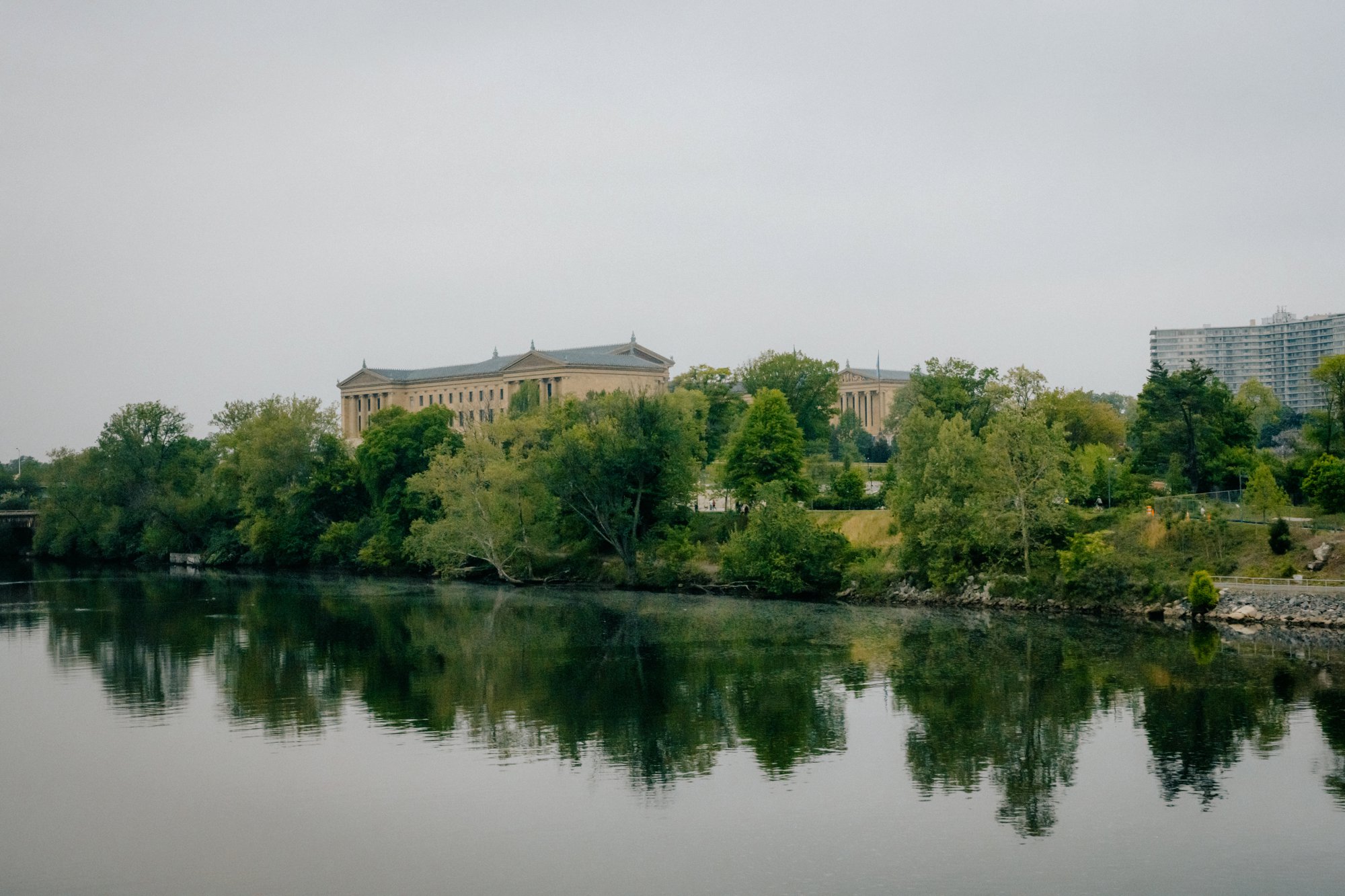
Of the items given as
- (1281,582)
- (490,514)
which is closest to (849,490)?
(490,514)

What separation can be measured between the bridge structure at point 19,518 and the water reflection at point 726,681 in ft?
162

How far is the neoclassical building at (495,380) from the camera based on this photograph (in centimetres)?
11275

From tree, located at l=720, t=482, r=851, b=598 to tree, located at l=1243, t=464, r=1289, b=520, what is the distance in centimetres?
1398

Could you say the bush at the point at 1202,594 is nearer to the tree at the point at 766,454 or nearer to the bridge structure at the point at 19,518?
the tree at the point at 766,454

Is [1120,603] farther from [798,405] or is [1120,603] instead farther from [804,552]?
[798,405]

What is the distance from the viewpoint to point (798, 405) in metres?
79.7

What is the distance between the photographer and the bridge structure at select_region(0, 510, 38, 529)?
91.2m

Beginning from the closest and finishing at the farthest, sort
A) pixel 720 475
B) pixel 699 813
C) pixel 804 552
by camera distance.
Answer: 1. pixel 699 813
2. pixel 804 552
3. pixel 720 475

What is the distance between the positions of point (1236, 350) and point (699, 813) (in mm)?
167596

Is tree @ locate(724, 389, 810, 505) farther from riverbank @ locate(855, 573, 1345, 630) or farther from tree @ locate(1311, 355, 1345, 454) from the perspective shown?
tree @ locate(1311, 355, 1345, 454)

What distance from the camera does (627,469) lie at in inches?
2084

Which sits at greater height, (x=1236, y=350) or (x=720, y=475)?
(x=1236, y=350)

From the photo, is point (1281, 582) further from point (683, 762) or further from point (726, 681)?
point (683, 762)

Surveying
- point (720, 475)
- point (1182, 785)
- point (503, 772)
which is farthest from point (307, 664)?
point (720, 475)
